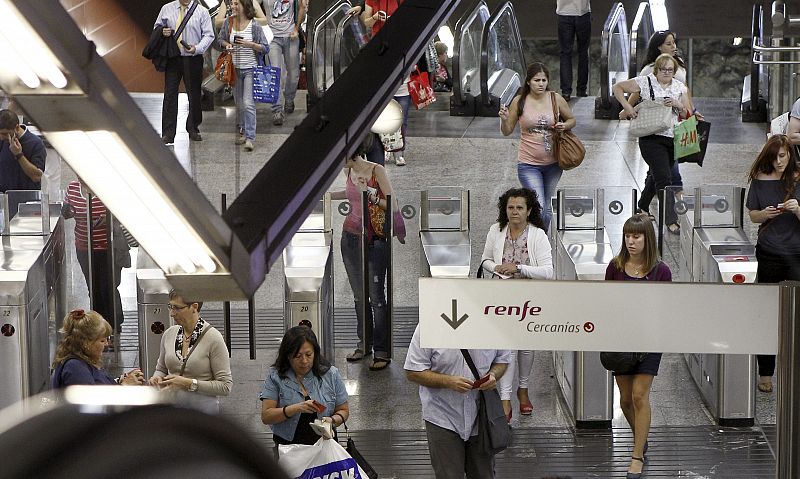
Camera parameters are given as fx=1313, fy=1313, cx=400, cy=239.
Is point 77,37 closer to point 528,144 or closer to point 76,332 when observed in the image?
point 76,332

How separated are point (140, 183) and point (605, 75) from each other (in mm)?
11687

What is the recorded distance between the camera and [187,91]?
252cm

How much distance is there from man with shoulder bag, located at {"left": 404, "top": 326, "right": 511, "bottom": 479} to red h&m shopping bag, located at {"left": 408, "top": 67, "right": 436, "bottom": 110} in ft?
18.4

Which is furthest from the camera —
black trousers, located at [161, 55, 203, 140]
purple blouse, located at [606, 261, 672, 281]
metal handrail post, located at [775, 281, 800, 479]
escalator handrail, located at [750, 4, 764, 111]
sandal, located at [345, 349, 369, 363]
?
escalator handrail, located at [750, 4, 764, 111]

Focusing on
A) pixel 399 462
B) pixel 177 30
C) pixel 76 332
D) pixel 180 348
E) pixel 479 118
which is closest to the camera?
pixel 177 30

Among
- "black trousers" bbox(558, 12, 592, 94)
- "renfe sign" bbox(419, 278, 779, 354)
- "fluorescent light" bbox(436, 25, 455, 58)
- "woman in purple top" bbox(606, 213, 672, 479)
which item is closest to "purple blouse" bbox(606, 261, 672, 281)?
"woman in purple top" bbox(606, 213, 672, 479)

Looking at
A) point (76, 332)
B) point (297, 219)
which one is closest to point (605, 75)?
point (76, 332)

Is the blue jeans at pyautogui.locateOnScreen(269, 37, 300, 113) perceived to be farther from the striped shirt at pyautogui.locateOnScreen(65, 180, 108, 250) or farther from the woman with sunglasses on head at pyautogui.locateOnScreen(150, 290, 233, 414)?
the striped shirt at pyautogui.locateOnScreen(65, 180, 108, 250)

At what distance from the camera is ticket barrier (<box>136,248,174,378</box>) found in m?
7.47

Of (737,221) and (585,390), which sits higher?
(737,221)

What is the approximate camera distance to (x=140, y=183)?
61.7 inches

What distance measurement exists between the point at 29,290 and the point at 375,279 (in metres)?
2.07

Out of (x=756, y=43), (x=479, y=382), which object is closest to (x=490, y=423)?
(x=479, y=382)

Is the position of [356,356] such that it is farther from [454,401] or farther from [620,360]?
[454,401]
